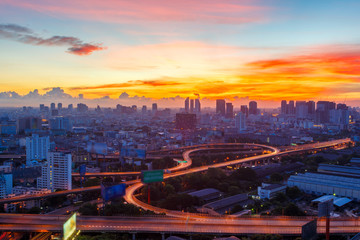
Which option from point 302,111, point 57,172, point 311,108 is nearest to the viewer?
point 57,172

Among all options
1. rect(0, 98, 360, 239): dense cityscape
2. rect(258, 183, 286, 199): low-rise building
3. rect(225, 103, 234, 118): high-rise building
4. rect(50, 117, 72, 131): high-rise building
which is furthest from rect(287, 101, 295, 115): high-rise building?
rect(258, 183, 286, 199): low-rise building

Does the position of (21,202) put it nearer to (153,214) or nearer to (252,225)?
(153,214)

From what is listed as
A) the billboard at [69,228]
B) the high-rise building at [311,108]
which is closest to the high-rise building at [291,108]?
the high-rise building at [311,108]

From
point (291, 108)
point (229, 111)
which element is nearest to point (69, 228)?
point (229, 111)

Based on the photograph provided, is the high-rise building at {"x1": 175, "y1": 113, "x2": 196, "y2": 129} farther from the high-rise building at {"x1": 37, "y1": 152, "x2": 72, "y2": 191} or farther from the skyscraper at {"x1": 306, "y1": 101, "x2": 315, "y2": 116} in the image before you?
the skyscraper at {"x1": 306, "y1": 101, "x2": 315, "y2": 116}

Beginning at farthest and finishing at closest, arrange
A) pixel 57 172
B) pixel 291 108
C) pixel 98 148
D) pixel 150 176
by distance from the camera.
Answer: pixel 291 108, pixel 98 148, pixel 57 172, pixel 150 176

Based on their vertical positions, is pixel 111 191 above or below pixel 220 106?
below

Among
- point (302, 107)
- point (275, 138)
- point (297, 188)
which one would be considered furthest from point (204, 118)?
point (297, 188)

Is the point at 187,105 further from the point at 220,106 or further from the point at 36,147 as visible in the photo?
the point at 36,147
